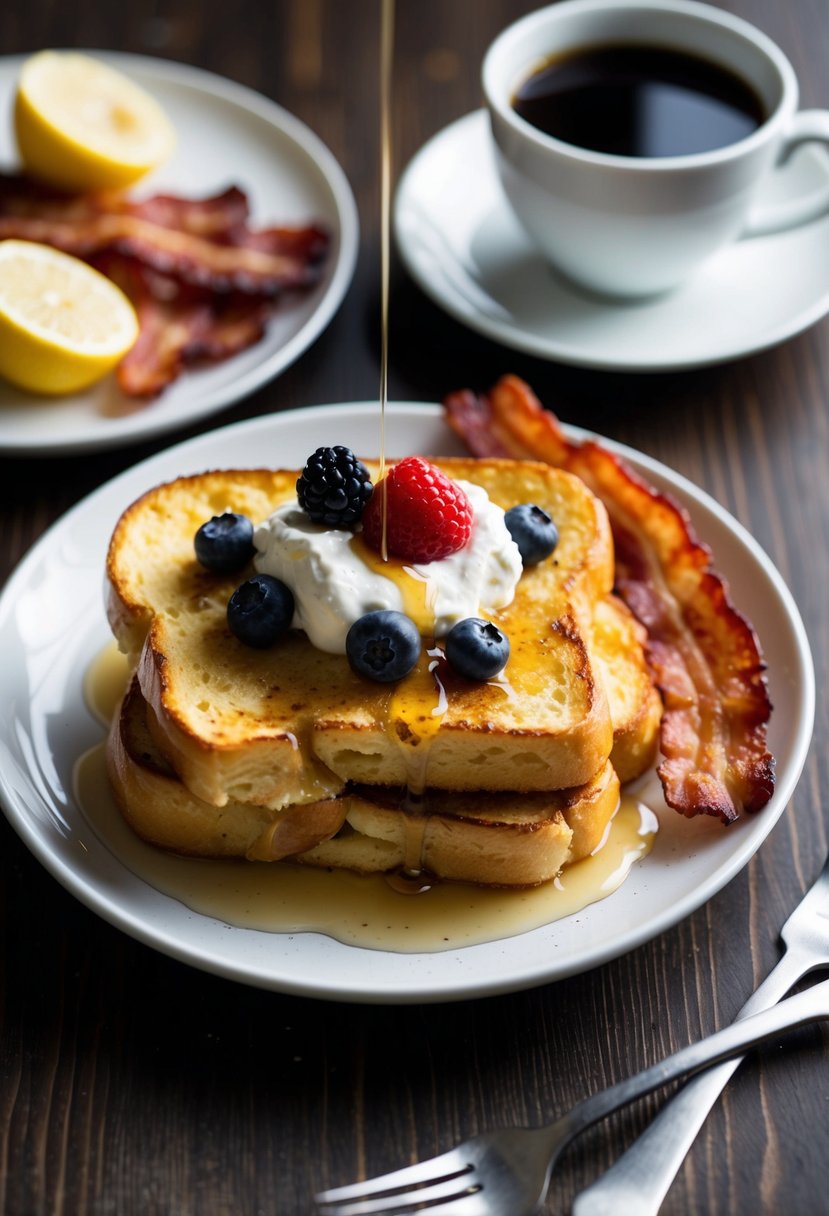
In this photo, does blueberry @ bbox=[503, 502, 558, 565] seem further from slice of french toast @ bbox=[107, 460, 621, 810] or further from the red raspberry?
the red raspberry

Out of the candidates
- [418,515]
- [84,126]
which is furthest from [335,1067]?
[84,126]

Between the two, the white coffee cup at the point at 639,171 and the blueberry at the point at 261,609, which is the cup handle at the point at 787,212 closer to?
the white coffee cup at the point at 639,171

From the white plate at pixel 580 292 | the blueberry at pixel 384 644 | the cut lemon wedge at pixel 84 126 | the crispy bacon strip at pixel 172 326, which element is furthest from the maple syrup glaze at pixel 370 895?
the cut lemon wedge at pixel 84 126

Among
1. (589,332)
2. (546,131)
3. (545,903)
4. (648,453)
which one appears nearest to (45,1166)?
(545,903)

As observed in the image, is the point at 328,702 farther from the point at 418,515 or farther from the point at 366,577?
the point at 418,515

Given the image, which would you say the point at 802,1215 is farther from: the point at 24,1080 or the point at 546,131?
the point at 546,131

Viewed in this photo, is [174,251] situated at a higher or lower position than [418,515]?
lower
